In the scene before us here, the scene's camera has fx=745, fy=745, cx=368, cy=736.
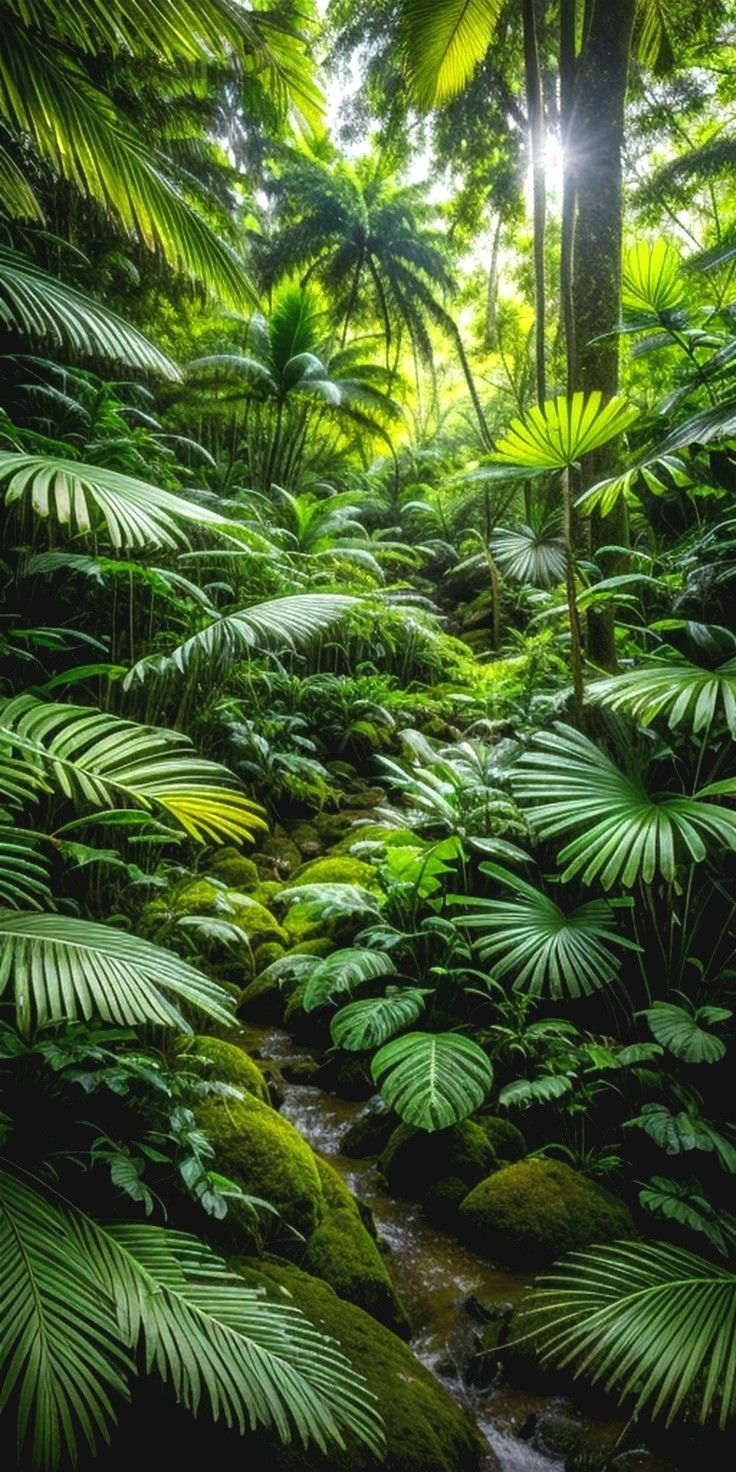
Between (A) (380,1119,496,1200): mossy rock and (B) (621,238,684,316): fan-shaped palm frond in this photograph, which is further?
(B) (621,238,684,316): fan-shaped palm frond

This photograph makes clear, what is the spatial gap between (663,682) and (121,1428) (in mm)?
2170

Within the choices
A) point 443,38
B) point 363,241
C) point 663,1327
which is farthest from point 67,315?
point 363,241

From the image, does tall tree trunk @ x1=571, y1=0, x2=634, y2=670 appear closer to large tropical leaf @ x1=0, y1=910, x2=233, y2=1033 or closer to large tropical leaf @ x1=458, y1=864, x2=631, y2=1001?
large tropical leaf @ x1=458, y1=864, x2=631, y2=1001

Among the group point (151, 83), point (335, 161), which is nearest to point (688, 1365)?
point (151, 83)

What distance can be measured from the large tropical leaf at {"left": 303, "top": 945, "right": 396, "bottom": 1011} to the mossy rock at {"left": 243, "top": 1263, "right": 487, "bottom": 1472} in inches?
36.0

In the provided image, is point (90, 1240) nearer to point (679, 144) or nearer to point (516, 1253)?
point (516, 1253)

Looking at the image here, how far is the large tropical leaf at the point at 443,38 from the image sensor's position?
484cm

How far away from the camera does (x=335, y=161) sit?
A: 13.0 metres

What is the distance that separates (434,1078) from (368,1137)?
491 mm

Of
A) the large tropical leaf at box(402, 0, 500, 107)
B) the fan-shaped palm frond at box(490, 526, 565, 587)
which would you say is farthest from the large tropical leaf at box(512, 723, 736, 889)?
the large tropical leaf at box(402, 0, 500, 107)

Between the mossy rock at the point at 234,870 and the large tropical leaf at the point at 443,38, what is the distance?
5.39 meters

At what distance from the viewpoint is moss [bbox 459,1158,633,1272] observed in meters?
2.15

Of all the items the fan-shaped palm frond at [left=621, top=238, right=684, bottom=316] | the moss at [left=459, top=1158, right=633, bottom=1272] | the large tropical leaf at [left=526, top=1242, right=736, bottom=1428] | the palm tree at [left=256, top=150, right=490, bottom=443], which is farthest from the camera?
the palm tree at [left=256, top=150, right=490, bottom=443]

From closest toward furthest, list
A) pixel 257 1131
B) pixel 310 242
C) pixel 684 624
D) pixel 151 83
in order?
pixel 257 1131 → pixel 684 624 → pixel 151 83 → pixel 310 242
